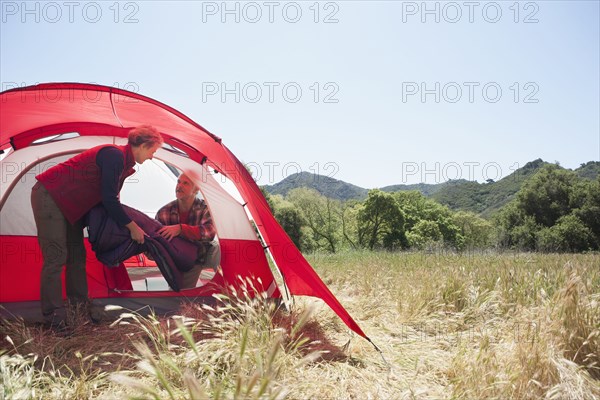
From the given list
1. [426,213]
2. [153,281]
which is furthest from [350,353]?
[426,213]

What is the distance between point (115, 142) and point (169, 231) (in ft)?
3.36

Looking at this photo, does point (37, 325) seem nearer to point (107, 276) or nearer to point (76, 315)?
point (76, 315)

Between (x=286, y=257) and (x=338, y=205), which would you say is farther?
(x=338, y=205)

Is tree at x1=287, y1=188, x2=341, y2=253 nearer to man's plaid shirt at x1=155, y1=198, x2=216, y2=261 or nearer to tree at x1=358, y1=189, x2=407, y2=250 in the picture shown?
tree at x1=358, y1=189, x2=407, y2=250

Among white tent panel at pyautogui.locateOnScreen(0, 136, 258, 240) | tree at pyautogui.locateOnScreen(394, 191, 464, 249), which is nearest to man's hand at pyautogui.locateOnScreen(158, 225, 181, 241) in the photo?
white tent panel at pyautogui.locateOnScreen(0, 136, 258, 240)

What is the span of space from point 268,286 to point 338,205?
30897 millimetres

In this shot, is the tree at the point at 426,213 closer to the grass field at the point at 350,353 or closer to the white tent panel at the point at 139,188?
the white tent panel at the point at 139,188

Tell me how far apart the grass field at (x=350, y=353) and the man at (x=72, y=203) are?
0.34 metres

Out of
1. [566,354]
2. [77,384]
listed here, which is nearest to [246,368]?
[77,384]

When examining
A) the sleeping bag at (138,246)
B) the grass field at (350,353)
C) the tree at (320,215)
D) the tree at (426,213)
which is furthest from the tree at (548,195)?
the sleeping bag at (138,246)

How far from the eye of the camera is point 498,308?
3.37 metres

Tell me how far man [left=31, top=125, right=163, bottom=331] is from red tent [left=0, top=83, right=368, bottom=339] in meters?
0.42

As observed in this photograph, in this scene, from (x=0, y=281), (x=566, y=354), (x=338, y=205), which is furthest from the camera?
(x=338, y=205)

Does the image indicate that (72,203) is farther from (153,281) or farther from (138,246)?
(153,281)
